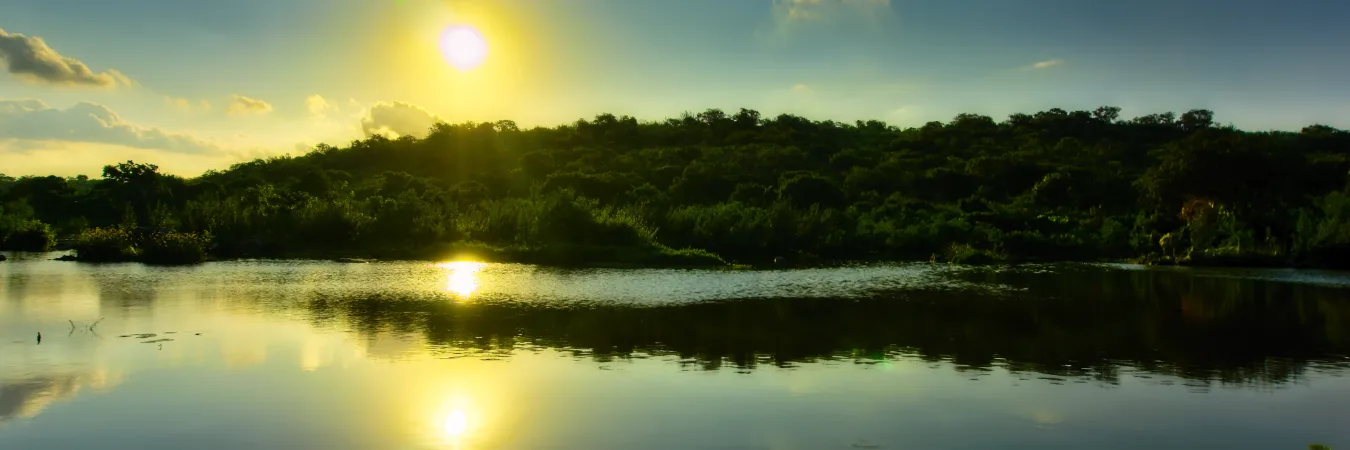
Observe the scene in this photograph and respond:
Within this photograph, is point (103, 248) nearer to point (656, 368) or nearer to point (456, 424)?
point (656, 368)

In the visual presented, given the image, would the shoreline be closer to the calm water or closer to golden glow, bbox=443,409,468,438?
the calm water

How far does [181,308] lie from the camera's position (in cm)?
1925

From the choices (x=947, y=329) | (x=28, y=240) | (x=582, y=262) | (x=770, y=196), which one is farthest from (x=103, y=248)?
(x=770, y=196)

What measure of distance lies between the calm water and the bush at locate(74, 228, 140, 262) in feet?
32.0

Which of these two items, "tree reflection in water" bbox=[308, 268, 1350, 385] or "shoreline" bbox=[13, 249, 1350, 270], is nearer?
"tree reflection in water" bbox=[308, 268, 1350, 385]

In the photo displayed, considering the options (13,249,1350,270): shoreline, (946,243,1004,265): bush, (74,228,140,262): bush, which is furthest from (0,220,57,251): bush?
(946,243,1004,265): bush

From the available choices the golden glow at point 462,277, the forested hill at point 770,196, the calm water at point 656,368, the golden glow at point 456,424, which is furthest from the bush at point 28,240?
the golden glow at point 456,424

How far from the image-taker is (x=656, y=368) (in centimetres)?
1330

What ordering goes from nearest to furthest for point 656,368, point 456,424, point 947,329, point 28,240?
point 456,424 < point 656,368 < point 947,329 < point 28,240

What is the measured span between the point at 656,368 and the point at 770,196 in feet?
162

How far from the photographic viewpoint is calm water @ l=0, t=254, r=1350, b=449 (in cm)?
966

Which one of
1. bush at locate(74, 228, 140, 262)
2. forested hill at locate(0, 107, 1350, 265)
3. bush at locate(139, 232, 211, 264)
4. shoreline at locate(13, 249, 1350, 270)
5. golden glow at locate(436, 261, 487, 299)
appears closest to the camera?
golden glow at locate(436, 261, 487, 299)

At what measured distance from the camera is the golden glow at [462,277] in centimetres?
2422

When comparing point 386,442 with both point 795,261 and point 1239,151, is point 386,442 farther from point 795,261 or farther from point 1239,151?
point 1239,151
